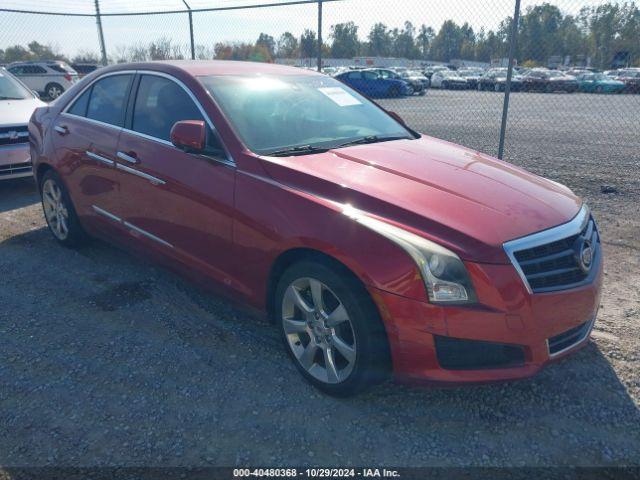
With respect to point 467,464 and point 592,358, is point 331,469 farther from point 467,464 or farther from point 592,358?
point 592,358

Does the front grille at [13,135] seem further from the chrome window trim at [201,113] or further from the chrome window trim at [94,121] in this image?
the chrome window trim at [201,113]

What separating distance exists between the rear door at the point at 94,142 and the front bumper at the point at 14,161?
2.32 m

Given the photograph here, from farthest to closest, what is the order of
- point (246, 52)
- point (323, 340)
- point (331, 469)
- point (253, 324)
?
1. point (246, 52)
2. point (253, 324)
3. point (323, 340)
4. point (331, 469)

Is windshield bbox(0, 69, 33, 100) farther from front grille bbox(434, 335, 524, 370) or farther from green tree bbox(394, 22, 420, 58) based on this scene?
green tree bbox(394, 22, 420, 58)

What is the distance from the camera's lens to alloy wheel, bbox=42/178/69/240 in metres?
4.85

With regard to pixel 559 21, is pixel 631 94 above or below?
below

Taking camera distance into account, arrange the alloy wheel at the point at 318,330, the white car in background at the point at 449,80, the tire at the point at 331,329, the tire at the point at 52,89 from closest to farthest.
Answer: the tire at the point at 331,329, the alloy wheel at the point at 318,330, the tire at the point at 52,89, the white car in background at the point at 449,80

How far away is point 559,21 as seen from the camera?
7.95 metres

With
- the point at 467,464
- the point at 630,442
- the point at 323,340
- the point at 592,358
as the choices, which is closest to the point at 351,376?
the point at 323,340

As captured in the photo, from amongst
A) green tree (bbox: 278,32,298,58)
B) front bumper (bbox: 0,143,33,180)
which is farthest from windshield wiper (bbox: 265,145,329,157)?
green tree (bbox: 278,32,298,58)

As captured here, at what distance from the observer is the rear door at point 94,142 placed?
4.08m

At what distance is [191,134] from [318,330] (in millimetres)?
1377

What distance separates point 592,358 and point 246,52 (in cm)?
1406

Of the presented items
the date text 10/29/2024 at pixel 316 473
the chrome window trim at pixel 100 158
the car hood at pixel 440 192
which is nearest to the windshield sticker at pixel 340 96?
the car hood at pixel 440 192
